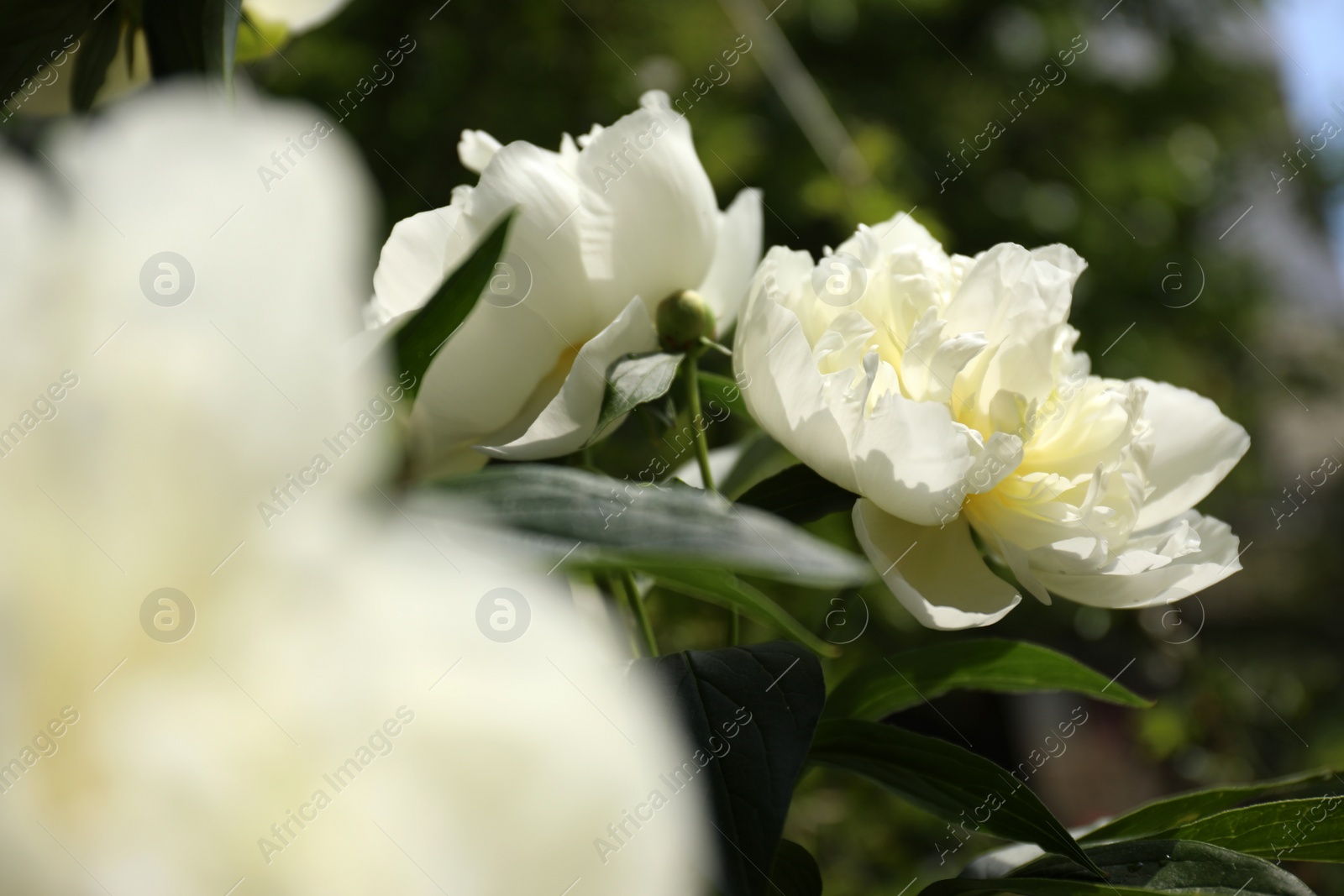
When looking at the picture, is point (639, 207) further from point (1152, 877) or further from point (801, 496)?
point (1152, 877)

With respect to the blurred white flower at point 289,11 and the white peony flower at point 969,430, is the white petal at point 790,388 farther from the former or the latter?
the blurred white flower at point 289,11

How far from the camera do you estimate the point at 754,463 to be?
437 mm

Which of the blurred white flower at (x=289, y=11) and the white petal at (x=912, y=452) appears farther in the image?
the blurred white flower at (x=289, y=11)

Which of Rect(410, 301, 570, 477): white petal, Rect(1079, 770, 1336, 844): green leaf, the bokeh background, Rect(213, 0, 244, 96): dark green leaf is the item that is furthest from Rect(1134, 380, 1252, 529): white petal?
the bokeh background

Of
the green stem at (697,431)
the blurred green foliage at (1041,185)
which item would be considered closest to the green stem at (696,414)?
the green stem at (697,431)

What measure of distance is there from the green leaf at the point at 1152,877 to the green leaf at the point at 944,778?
0.04 feet

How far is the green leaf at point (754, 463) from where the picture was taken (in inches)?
16.9

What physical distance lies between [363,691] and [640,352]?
9.1 inches

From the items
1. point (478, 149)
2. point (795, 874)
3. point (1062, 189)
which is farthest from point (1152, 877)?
point (1062, 189)

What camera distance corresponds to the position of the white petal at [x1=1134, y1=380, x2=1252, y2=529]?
374 millimetres

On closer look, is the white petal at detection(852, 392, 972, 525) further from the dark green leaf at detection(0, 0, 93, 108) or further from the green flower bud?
the dark green leaf at detection(0, 0, 93, 108)

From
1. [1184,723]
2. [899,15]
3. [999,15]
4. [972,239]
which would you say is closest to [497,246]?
[1184,723]

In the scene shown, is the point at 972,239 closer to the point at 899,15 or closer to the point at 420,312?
the point at 899,15

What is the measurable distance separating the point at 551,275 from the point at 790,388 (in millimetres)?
83
